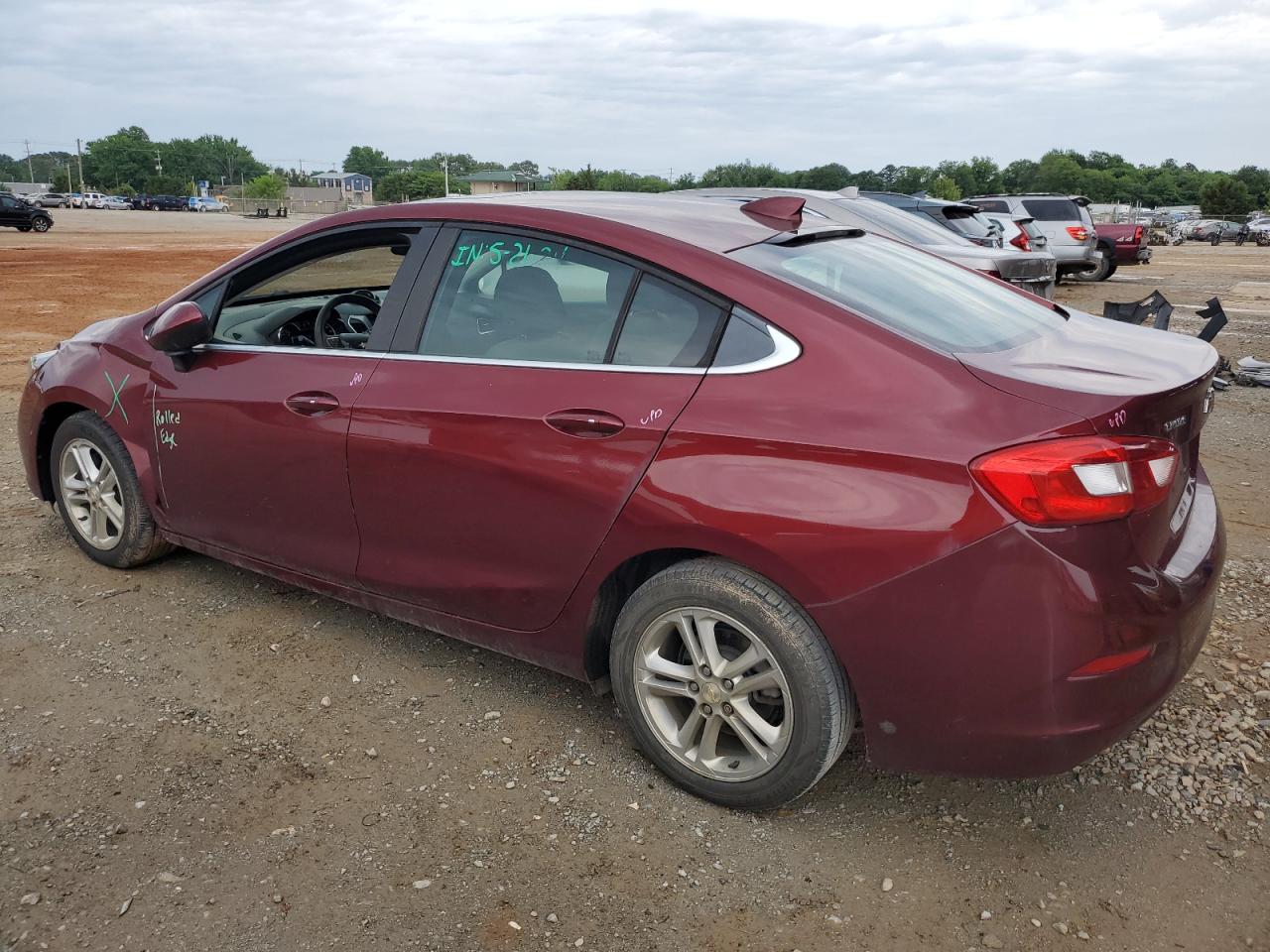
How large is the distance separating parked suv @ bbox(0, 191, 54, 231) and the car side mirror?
3663 centimetres

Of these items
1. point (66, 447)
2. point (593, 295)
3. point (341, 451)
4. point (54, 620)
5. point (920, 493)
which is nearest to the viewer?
point (920, 493)

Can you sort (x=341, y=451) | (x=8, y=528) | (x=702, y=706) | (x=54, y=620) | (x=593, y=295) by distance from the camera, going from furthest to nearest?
(x=8, y=528) < (x=54, y=620) < (x=341, y=451) < (x=593, y=295) < (x=702, y=706)

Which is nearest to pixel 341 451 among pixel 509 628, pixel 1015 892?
pixel 509 628

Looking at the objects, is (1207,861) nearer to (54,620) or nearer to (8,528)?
(54,620)

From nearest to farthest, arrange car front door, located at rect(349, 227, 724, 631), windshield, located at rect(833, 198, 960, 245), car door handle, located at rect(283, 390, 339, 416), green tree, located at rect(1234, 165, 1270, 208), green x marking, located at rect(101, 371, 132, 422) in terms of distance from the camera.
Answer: car front door, located at rect(349, 227, 724, 631) < car door handle, located at rect(283, 390, 339, 416) < green x marking, located at rect(101, 371, 132, 422) < windshield, located at rect(833, 198, 960, 245) < green tree, located at rect(1234, 165, 1270, 208)

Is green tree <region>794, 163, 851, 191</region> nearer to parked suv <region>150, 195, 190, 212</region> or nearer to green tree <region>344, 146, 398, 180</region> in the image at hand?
parked suv <region>150, 195, 190, 212</region>

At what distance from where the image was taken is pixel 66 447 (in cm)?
439

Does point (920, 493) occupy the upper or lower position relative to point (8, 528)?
upper

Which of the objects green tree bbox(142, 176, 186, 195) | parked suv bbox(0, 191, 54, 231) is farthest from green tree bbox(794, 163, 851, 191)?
green tree bbox(142, 176, 186, 195)

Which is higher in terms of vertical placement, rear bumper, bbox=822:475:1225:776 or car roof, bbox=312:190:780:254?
car roof, bbox=312:190:780:254

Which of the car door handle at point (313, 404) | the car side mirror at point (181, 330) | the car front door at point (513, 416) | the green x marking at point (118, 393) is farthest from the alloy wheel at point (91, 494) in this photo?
the car front door at point (513, 416)

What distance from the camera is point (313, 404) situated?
3416 millimetres

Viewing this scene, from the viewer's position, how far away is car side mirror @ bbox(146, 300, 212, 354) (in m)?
3.70

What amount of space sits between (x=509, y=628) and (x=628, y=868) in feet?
2.72
